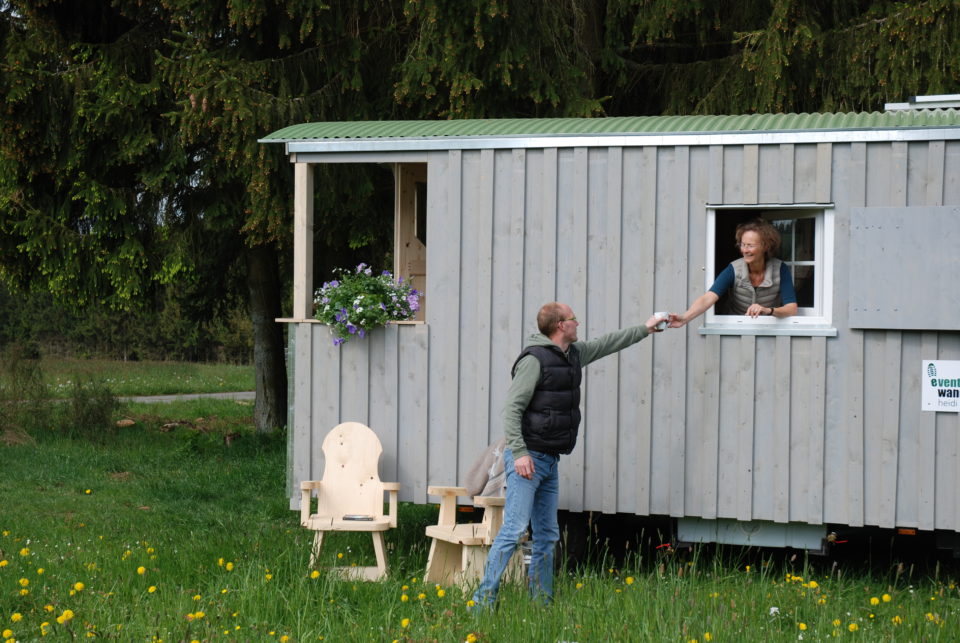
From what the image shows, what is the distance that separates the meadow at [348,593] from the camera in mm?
5277

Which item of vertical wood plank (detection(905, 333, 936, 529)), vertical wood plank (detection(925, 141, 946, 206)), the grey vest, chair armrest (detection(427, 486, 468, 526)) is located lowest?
chair armrest (detection(427, 486, 468, 526))

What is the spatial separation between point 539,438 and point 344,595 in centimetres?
137

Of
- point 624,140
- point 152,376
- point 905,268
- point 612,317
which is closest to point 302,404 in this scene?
point 612,317

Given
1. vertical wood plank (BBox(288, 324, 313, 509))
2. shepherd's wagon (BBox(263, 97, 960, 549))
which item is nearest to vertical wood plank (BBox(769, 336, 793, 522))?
shepherd's wagon (BBox(263, 97, 960, 549))

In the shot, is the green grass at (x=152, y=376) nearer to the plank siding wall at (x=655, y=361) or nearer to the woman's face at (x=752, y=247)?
the plank siding wall at (x=655, y=361)

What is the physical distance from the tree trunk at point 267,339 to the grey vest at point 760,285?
23.3ft

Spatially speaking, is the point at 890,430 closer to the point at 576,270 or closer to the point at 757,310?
the point at 757,310

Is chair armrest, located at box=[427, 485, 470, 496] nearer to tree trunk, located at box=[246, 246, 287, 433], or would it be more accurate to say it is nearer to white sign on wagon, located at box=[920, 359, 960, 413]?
white sign on wagon, located at box=[920, 359, 960, 413]

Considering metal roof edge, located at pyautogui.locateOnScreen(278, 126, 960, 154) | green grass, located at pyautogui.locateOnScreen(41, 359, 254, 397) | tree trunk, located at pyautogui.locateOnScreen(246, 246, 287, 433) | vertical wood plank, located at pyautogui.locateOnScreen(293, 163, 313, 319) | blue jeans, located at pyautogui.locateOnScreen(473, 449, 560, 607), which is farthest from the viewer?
green grass, located at pyautogui.locateOnScreen(41, 359, 254, 397)

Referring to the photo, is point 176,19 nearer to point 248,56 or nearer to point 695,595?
point 248,56

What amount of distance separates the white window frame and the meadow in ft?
4.47

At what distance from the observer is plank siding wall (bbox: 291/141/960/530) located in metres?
6.57

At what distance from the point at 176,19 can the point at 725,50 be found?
5.79m

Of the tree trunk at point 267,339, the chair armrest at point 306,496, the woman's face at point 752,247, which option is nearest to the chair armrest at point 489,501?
the chair armrest at point 306,496
